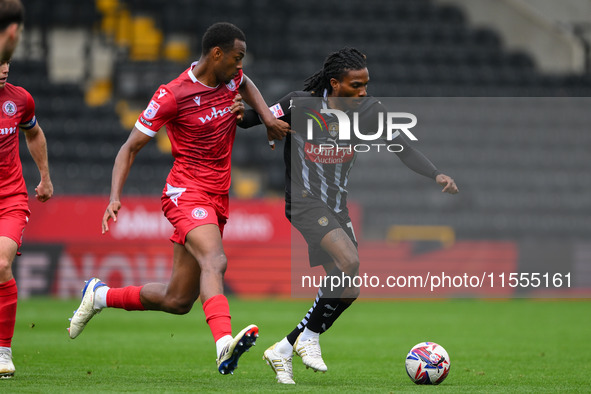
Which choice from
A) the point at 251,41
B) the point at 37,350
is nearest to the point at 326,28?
the point at 251,41

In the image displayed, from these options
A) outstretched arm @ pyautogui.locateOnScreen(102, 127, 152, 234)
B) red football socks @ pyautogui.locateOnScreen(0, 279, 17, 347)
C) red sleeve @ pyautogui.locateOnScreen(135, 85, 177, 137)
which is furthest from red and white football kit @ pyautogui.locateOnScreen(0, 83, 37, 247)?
red sleeve @ pyautogui.locateOnScreen(135, 85, 177, 137)

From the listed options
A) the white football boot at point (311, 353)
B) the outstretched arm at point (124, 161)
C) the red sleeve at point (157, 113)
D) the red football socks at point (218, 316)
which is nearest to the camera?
the red football socks at point (218, 316)

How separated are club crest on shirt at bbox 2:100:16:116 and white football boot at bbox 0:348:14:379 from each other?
170cm

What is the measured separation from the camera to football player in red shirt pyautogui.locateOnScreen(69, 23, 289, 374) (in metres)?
6.01

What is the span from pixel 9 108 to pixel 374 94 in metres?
14.0

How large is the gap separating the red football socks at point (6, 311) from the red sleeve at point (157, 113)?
153 centimetres

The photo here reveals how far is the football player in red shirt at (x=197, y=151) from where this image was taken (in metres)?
6.01

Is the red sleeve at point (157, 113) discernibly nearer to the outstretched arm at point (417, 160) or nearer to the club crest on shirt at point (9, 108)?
the club crest on shirt at point (9, 108)

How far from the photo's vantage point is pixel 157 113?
610 centimetres

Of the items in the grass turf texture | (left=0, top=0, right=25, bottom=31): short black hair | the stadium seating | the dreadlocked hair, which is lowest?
the grass turf texture

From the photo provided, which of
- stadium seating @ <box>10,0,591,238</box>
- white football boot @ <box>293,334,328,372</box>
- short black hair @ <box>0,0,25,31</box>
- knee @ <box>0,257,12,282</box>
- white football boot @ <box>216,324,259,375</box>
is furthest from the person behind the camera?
stadium seating @ <box>10,0,591,238</box>

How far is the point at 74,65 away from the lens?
20984mm

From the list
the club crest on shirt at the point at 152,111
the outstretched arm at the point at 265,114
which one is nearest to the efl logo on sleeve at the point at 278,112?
the outstretched arm at the point at 265,114

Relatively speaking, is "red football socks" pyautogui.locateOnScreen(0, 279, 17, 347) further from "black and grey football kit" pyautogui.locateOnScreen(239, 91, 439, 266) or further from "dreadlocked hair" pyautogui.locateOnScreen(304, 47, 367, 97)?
"dreadlocked hair" pyautogui.locateOnScreen(304, 47, 367, 97)
